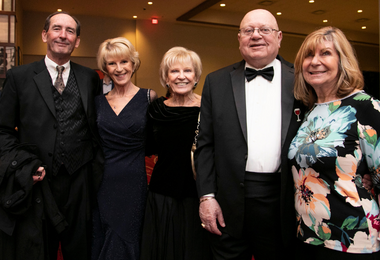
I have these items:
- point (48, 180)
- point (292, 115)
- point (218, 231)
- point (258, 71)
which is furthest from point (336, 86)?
point (48, 180)

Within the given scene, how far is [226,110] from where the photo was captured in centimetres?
182

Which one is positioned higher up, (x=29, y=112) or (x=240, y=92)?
(x=240, y=92)

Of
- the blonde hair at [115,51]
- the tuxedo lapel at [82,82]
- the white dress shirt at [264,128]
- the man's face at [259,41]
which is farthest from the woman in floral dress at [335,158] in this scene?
the tuxedo lapel at [82,82]

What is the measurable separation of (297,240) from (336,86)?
844 millimetres

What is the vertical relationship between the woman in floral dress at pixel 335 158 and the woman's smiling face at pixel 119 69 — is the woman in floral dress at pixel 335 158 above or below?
below

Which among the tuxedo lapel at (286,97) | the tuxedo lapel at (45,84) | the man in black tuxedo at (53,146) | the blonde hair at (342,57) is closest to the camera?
the blonde hair at (342,57)

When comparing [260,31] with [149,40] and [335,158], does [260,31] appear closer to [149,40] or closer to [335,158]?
[335,158]

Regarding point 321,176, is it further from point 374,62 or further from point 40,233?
point 374,62

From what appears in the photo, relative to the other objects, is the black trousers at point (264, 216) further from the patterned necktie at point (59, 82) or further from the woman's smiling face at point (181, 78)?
the patterned necktie at point (59, 82)

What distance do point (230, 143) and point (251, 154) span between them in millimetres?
130

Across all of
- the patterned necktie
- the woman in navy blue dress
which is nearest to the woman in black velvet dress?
the woman in navy blue dress

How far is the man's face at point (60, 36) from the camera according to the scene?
Answer: 7.36 ft

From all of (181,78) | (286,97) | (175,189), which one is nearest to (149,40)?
(181,78)

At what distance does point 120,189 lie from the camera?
233cm
